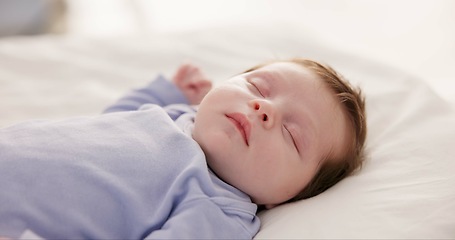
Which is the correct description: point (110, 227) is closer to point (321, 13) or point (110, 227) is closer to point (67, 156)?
point (67, 156)

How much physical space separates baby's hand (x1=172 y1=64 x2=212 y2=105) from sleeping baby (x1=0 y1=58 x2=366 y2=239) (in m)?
0.27

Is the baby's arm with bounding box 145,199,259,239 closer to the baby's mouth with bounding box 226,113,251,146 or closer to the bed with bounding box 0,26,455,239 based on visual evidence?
the bed with bounding box 0,26,455,239

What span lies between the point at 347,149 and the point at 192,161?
34 centimetres

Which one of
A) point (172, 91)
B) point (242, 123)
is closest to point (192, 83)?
point (172, 91)

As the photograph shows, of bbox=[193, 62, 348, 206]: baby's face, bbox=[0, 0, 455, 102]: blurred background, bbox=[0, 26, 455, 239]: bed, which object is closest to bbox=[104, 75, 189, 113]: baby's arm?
bbox=[0, 26, 455, 239]: bed

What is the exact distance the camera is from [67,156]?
3.10 ft

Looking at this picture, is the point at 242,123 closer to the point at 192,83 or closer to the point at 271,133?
the point at 271,133

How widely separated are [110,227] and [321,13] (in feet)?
6.72

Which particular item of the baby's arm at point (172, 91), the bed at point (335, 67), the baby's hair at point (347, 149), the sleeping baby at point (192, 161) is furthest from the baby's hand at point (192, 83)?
the baby's hair at point (347, 149)

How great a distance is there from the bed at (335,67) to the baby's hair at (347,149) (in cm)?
3

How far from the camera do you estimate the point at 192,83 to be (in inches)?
57.7

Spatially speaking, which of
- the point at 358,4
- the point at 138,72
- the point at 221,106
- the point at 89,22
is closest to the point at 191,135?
the point at 221,106

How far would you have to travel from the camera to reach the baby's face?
1009mm

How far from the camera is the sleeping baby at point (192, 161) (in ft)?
2.90
